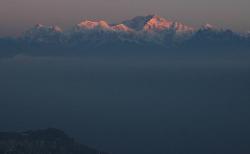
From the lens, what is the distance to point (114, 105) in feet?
654

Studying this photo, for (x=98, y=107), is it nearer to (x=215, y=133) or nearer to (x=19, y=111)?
(x=19, y=111)

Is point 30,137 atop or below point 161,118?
atop

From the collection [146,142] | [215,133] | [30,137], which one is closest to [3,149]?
[30,137]

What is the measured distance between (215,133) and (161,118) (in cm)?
2106

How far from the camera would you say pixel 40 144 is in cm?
9706

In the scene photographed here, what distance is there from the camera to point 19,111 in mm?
179125

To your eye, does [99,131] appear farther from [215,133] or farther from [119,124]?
[215,133]

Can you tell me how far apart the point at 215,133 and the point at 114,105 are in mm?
43373

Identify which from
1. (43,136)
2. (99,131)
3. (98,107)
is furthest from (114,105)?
(43,136)

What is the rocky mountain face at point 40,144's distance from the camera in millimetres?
93375

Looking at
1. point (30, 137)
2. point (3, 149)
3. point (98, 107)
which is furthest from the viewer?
point (98, 107)

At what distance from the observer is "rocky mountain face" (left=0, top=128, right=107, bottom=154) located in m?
93.4

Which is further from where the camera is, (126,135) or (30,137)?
(126,135)

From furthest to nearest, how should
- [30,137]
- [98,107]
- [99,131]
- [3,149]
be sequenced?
1. [98,107]
2. [99,131]
3. [30,137]
4. [3,149]
